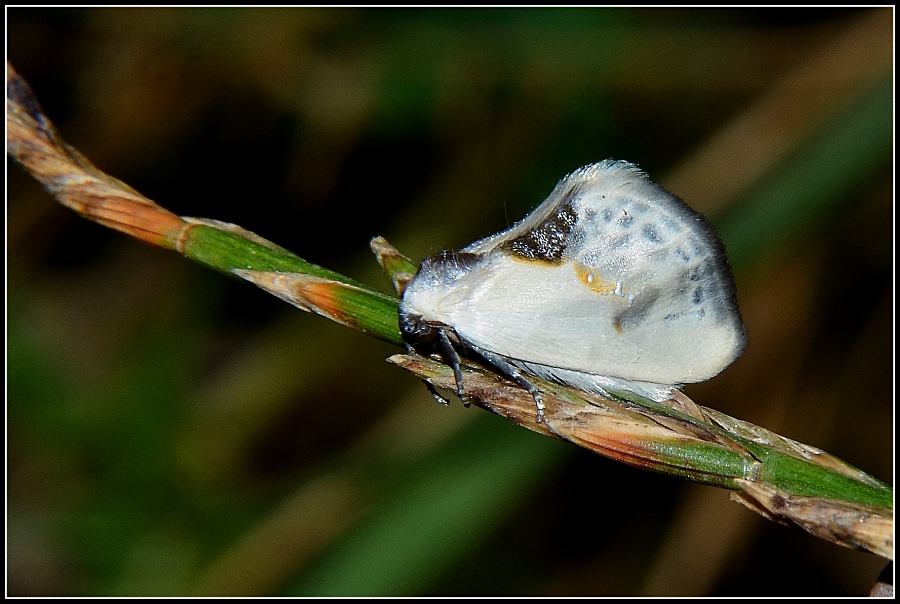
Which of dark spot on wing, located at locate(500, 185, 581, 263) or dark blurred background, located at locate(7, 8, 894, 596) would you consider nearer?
dark spot on wing, located at locate(500, 185, 581, 263)

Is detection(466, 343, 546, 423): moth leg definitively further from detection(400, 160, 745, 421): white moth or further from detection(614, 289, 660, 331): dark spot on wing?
detection(614, 289, 660, 331): dark spot on wing

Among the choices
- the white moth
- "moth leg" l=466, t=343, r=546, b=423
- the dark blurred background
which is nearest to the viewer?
"moth leg" l=466, t=343, r=546, b=423

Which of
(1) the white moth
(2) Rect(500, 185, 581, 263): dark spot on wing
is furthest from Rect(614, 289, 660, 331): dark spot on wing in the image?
(2) Rect(500, 185, 581, 263): dark spot on wing

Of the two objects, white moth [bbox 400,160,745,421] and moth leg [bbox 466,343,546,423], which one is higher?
white moth [bbox 400,160,745,421]

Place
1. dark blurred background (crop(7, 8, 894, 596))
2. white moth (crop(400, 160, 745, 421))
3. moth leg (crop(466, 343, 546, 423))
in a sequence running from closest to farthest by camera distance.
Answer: moth leg (crop(466, 343, 546, 423)) < white moth (crop(400, 160, 745, 421)) < dark blurred background (crop(7, 8, 894, 596))

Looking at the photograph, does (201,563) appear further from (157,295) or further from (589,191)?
(589,191)

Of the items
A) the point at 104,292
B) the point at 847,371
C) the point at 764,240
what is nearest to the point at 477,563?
the point at 764,240
